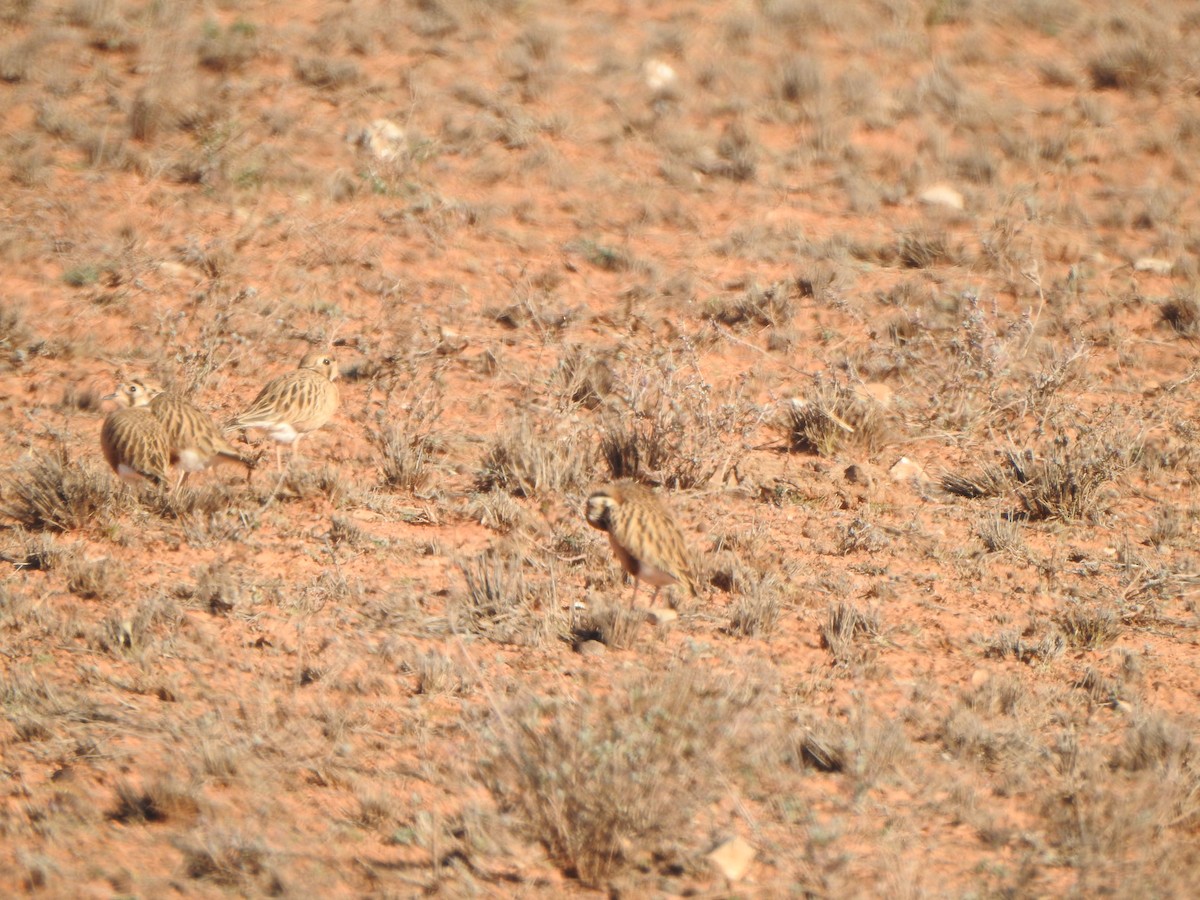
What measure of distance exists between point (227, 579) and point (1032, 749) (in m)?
3.68

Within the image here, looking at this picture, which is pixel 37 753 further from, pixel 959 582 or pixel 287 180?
pixel 287 180

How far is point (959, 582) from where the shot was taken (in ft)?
22.8

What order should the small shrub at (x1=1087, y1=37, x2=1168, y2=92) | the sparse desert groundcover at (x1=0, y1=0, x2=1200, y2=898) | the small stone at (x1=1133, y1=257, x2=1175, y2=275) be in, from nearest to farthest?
the sparse desert groundcover at (x1=0, y1=0, x2=1200, y2=898) < the small stone at (x1=1133, y1=257, x2=1175, y2=275) < the small shrub at (x1=1087, y1=37, x2=1168, y2=92)

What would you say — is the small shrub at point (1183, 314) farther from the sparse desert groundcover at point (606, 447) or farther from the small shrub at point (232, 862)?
the small shrub at point (232, 862)

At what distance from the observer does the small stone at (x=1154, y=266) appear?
11172 mm

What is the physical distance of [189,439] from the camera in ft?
23.9

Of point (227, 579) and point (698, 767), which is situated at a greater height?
point (698, 767)

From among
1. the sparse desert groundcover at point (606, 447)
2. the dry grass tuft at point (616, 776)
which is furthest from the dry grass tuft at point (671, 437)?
the dry grass tuft at point (616, 776)

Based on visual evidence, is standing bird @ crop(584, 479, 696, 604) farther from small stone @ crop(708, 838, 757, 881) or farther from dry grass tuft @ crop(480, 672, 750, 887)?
small stone @ crop(708, 838, 757, 881)

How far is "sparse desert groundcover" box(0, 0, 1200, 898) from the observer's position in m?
4.82

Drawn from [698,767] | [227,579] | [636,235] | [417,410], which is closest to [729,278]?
[636,235]

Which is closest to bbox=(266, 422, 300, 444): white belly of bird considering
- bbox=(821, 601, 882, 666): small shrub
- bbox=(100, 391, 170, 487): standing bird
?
bbox=(100, 391, 170, 487): standing bird

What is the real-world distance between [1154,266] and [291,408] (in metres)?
7.33

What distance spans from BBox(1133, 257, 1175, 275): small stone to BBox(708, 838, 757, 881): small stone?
8090 millimetres
